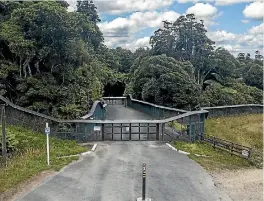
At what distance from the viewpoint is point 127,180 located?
11.8 metres

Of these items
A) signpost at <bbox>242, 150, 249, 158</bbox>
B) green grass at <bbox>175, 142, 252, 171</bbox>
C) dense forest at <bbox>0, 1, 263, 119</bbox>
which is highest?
dense forest at <bbox>0, 1, 263, 119</bbox>

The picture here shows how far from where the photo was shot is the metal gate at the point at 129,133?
61.4 feet

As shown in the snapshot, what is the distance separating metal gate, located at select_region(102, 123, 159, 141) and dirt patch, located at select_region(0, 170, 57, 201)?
21.5 ft

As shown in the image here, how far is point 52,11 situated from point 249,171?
13.5 m

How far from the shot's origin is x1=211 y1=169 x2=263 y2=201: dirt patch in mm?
10578

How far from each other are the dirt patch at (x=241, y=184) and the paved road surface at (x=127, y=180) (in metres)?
0.39

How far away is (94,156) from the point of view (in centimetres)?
1506

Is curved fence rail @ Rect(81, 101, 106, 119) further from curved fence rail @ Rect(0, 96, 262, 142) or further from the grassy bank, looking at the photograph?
the grassy bank

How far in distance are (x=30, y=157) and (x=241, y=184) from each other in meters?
8.24

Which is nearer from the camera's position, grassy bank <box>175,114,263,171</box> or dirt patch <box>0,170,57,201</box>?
dirt patch <box>0,170,57,201</box>

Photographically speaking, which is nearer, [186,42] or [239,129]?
[239,129]

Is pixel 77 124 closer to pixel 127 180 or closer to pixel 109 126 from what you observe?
pixel 109 126

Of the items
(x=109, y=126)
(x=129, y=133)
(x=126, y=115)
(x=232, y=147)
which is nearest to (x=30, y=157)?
(x=109, y=126)

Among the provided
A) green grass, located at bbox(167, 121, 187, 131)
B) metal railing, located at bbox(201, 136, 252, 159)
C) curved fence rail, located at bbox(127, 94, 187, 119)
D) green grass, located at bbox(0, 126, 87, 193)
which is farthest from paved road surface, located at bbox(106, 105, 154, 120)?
green grass, located at bbox(0, 126, 87, 193)
